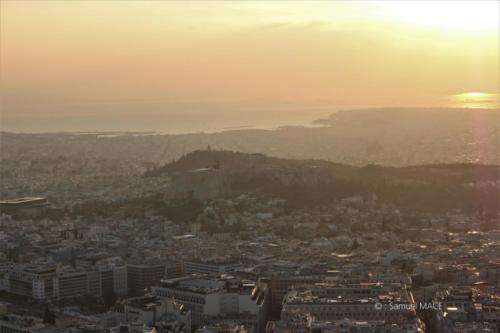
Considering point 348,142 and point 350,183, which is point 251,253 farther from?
point 348,142

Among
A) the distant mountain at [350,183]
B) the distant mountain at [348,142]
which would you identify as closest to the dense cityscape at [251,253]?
the distant mountain at [350,183]

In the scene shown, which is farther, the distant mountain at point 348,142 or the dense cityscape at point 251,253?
the distant mountain at point 348,142

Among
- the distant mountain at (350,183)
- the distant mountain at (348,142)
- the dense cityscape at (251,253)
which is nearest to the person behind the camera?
the dense cityscape at (251,253)

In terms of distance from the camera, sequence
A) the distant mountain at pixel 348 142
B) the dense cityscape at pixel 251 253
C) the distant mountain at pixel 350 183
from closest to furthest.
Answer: the dense cityscape at pixel 251 253 → the distant mountain at pixel 350 183 → the distant mountain at pixel 348 142

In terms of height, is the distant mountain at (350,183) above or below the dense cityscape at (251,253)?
above

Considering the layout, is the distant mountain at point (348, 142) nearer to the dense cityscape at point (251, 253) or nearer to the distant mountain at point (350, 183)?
the distant mountain at point (350, 183)

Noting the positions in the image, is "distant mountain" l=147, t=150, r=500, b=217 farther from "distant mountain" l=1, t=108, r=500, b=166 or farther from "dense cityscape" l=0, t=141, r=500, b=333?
"distant mountain" l=1, t=108, r=500, b=166

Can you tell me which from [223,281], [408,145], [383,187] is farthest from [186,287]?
[408,145]

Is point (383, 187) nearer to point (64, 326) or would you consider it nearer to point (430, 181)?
point (430, 181)
